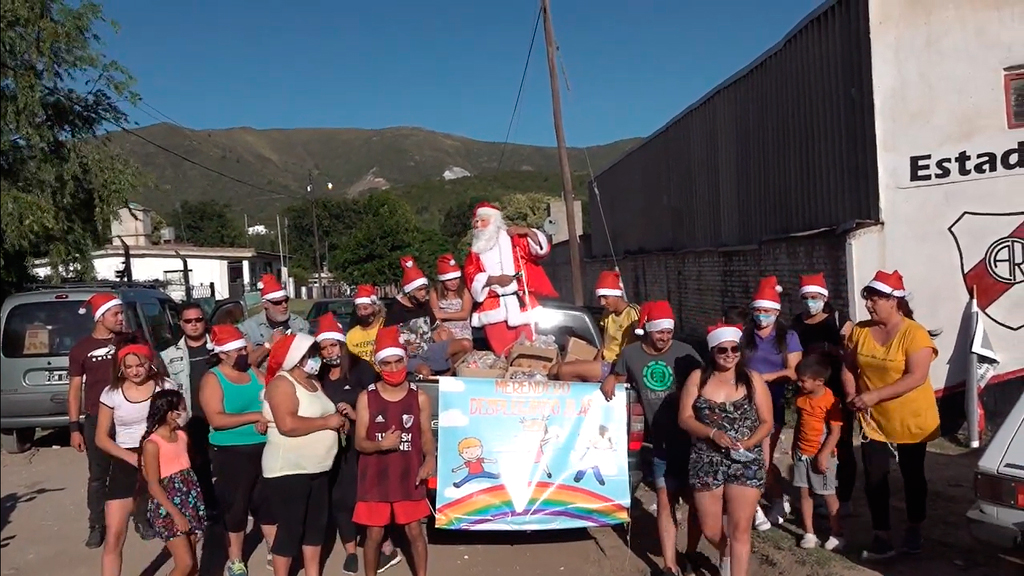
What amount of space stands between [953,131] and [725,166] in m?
6.39

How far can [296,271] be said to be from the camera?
65.0m

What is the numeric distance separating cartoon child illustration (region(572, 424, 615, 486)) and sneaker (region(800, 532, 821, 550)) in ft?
4.74

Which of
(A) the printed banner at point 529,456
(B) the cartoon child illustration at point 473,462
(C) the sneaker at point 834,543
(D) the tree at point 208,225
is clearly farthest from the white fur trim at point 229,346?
(D) the tree at point 208,225

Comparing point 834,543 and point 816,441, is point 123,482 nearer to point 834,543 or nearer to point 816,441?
point 816,441

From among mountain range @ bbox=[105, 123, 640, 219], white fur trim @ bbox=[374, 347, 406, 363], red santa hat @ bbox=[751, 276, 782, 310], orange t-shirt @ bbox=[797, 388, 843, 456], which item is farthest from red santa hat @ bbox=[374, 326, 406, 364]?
mountain range @ bbox=[105, 123, 640, 219]

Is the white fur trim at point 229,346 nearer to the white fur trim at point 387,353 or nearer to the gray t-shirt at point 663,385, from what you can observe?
the white fur trim at point 387,353

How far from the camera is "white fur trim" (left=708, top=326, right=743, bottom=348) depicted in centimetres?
486

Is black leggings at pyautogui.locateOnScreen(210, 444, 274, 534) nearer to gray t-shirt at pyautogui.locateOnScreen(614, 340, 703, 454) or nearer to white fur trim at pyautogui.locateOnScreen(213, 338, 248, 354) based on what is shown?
white fur trim at pyautogui.locateOnScreen(213, 338, 248, 354)

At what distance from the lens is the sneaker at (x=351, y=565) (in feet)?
19.4

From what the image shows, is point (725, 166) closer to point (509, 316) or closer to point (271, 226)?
point (509, 316)

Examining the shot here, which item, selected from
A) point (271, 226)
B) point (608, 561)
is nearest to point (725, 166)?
point (608, 561)

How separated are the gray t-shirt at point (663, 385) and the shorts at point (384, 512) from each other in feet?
5.14

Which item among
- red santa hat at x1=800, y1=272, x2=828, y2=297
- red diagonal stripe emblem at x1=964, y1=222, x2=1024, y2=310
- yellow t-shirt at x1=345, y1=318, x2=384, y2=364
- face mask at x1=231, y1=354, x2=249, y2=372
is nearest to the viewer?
face mask at x1=231, y1=354, x2=249, y2=372

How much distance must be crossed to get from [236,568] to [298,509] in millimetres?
968
